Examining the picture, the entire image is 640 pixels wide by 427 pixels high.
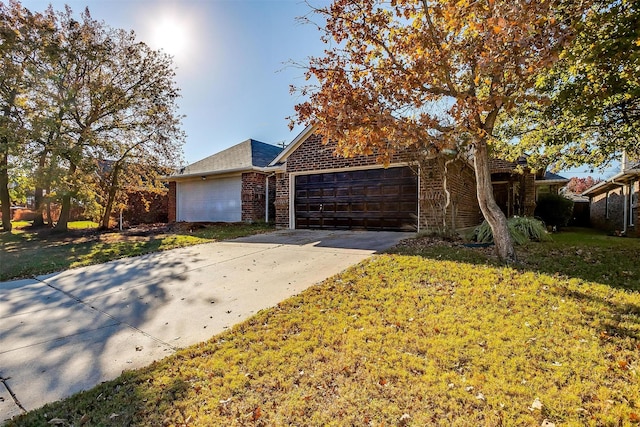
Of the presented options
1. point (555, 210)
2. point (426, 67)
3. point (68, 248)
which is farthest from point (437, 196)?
point (68, 248)

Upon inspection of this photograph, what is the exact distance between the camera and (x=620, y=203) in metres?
14.6

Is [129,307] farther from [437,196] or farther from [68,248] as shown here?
[437,196]

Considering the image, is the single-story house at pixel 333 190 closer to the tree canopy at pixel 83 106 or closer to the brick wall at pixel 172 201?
the brick wall at pixel 172 201

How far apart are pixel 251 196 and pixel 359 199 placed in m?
5.18

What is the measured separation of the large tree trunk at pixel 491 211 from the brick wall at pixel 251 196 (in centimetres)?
999

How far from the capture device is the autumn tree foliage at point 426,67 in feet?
13.5

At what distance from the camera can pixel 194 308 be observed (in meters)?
4.53

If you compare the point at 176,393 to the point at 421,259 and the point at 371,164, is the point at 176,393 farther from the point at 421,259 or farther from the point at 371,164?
the point at 371,164

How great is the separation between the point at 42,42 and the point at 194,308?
12.2 m

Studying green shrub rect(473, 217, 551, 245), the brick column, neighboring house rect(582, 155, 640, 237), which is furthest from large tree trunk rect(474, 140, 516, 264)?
the brick column

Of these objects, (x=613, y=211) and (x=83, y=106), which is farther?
(x=613, y=211)

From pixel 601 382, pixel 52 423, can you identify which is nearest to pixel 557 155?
pixel 601 382

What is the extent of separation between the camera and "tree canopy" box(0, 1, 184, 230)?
11023mm

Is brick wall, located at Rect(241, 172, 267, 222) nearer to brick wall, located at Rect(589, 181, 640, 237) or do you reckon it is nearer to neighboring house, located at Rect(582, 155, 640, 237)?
neighboring house, located at Rect(582, 155, 640, 237)
